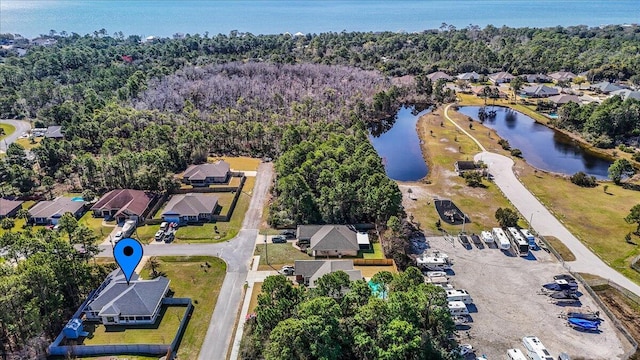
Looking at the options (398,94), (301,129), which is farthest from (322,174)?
(398,94)

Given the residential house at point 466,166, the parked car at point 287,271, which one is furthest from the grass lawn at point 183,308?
the residential house at point 466,166

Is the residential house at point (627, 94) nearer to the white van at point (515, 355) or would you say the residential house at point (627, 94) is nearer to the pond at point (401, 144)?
the pond at point (401, 144)

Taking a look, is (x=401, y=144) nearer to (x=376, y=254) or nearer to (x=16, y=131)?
(x=376, y=254)

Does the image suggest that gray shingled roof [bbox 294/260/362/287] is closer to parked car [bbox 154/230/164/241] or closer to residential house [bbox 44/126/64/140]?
parked car [bbox 154/230/164/241]

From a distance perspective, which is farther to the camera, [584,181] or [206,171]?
[206,171]

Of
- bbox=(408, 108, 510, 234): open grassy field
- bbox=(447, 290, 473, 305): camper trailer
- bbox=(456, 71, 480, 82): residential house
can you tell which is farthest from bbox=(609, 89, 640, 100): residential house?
bbox=(447, 290, 473, 305): camper trailer

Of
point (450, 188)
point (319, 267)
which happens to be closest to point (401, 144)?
point (450, 188)

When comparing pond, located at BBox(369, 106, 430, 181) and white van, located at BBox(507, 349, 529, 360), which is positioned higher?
pond, located at BBox(369, 106, 430, 181)
